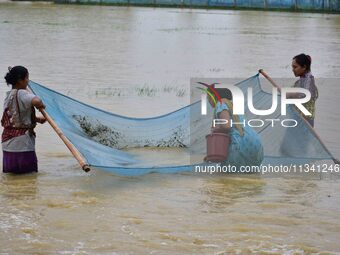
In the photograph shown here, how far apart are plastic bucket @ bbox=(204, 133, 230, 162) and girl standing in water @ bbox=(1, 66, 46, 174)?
138cm

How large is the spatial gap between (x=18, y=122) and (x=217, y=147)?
64.0 inches

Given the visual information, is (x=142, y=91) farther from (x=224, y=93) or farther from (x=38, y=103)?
(x=38, y=103)

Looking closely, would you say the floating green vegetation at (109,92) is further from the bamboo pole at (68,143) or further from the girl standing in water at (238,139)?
the bamboo pole at (68,143)

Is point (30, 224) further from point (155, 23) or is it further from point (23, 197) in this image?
point (155, 23)

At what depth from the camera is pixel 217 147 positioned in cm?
661

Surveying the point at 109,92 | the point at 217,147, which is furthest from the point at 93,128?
the point at 109,92

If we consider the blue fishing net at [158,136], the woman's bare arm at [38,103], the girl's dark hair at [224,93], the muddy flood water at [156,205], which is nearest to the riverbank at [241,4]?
the muddy flood water at [156,205]

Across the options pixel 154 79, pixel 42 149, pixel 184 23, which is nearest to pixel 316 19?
pixel 184 23

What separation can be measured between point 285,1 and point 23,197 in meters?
36.9

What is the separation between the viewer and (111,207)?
573 cm

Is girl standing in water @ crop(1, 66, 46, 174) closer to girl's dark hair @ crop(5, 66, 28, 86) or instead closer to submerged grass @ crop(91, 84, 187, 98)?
girl's dark hair @ crop(5, 66, 28, 86)

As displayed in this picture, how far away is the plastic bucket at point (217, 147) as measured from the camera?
6586 mm

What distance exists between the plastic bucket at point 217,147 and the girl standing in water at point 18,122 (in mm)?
1385

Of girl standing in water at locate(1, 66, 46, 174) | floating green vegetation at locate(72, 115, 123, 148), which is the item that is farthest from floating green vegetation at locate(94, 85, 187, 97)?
girl standing in water at locate(1, 66, 46, 174)
